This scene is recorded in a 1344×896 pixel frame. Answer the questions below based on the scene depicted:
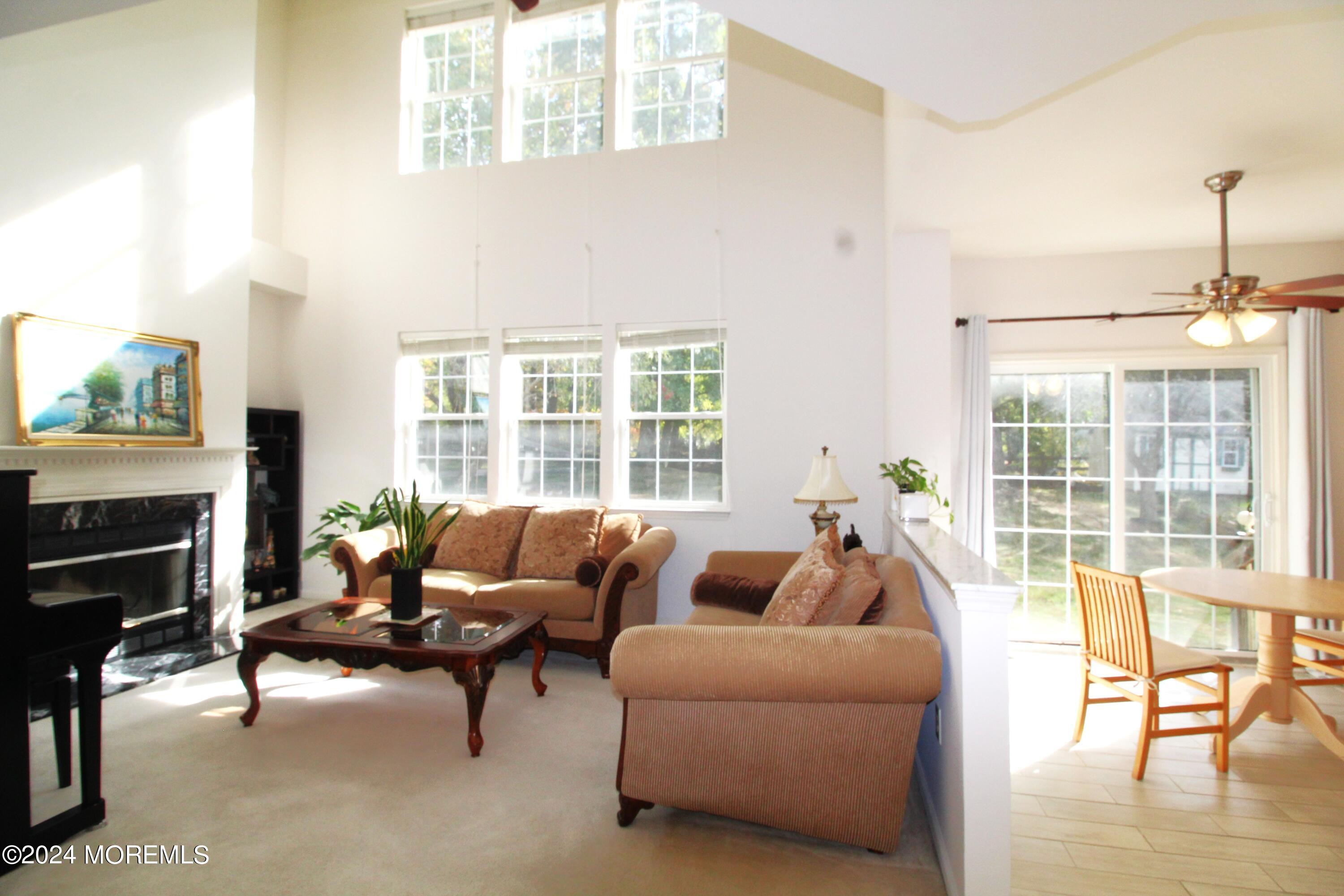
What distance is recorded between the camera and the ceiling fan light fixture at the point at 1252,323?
A: 3107 millimetres

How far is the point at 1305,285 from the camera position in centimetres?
294

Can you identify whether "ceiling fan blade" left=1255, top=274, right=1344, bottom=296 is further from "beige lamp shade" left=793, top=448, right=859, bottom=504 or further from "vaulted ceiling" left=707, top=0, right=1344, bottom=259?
"beige lamp shade" left=793, top=448, right=859, bottom=504

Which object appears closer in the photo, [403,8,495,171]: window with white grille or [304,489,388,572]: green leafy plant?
[304,489,388,572]: green leafy plant

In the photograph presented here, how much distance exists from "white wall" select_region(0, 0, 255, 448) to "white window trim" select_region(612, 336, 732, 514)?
2602 millimetres

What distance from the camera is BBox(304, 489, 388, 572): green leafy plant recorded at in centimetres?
486

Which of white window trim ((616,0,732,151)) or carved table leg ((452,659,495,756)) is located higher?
white window trim ((616,0,732,151))

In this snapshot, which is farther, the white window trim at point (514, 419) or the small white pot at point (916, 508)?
the white window trim at point (514, 419)

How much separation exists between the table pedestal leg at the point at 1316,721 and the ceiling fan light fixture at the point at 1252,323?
1669mm

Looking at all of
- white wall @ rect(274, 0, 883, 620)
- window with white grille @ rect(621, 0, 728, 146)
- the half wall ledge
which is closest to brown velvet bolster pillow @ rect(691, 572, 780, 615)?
white wall @ rect(274, 0, 883, 620)

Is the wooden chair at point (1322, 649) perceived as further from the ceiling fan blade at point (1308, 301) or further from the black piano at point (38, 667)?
the black piano at point (38, 667)

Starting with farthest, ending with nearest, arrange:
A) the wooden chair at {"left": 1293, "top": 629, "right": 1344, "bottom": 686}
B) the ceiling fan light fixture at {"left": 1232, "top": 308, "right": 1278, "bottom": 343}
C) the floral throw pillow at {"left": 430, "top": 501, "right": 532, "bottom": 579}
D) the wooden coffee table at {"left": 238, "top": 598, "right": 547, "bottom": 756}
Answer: the floral throw pillow at {"left": 430, "top": 501, "right": 532, "bottom": 579}, the wooden chair at {"left": 1293, "top": 629, "right": 1344, "bottom": 686}, the ceiling fan light fixture at {"left": 1232, "top": 308, "right": 1278, "bottom": 343}, the wooden coffee table at {"left": 238, "top": 598, "right": 547, "bottom": 756}

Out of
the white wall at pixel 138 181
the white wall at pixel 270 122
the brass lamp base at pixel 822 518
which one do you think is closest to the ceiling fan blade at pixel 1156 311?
the brass lamp base at pixel 822 518

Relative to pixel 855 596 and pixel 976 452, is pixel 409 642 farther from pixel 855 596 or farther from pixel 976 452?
pixel 976 452

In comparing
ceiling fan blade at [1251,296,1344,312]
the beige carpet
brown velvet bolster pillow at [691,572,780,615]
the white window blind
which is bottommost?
the beige carpet
